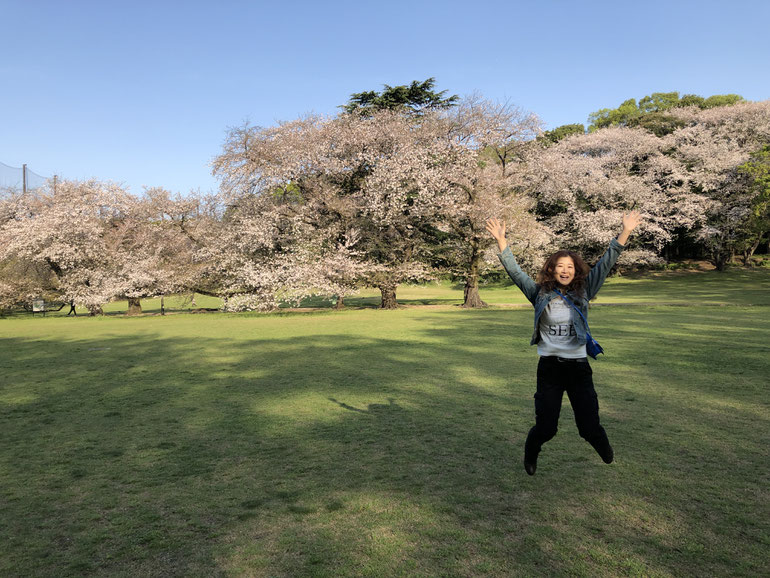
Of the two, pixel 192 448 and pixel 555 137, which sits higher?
pixel 555 137

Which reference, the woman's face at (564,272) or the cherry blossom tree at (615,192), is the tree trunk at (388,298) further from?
the woman's face at (564,272)

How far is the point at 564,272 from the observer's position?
15.5 ft

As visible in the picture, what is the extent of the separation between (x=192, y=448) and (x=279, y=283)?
20.2m

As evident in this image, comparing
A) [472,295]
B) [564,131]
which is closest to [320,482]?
[472,295]

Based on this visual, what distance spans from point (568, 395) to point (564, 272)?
1002mm

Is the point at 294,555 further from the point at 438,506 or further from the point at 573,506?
the point at 573,506

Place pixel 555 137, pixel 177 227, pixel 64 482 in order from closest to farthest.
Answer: pixel 64 482
pixel 177 227
pixel 555 137

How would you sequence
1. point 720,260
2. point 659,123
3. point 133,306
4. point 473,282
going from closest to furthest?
point 473,282, point 133,306, point 720,260, point 659,123

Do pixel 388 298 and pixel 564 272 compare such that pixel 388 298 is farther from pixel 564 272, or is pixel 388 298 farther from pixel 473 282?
pixel 564 272

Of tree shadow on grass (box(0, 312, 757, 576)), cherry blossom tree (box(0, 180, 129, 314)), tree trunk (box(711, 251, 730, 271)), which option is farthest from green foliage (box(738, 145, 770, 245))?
cherry blossom tree (box(0, 180, 129, 314))

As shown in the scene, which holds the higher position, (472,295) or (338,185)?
(338,185)

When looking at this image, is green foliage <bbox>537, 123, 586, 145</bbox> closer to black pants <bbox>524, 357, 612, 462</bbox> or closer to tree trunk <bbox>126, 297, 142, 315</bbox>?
tree trunk <bbox>126, 297, 142, 315</bbox>

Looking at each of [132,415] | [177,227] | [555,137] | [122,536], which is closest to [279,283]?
[177,227]

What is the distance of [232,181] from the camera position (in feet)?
87.6
